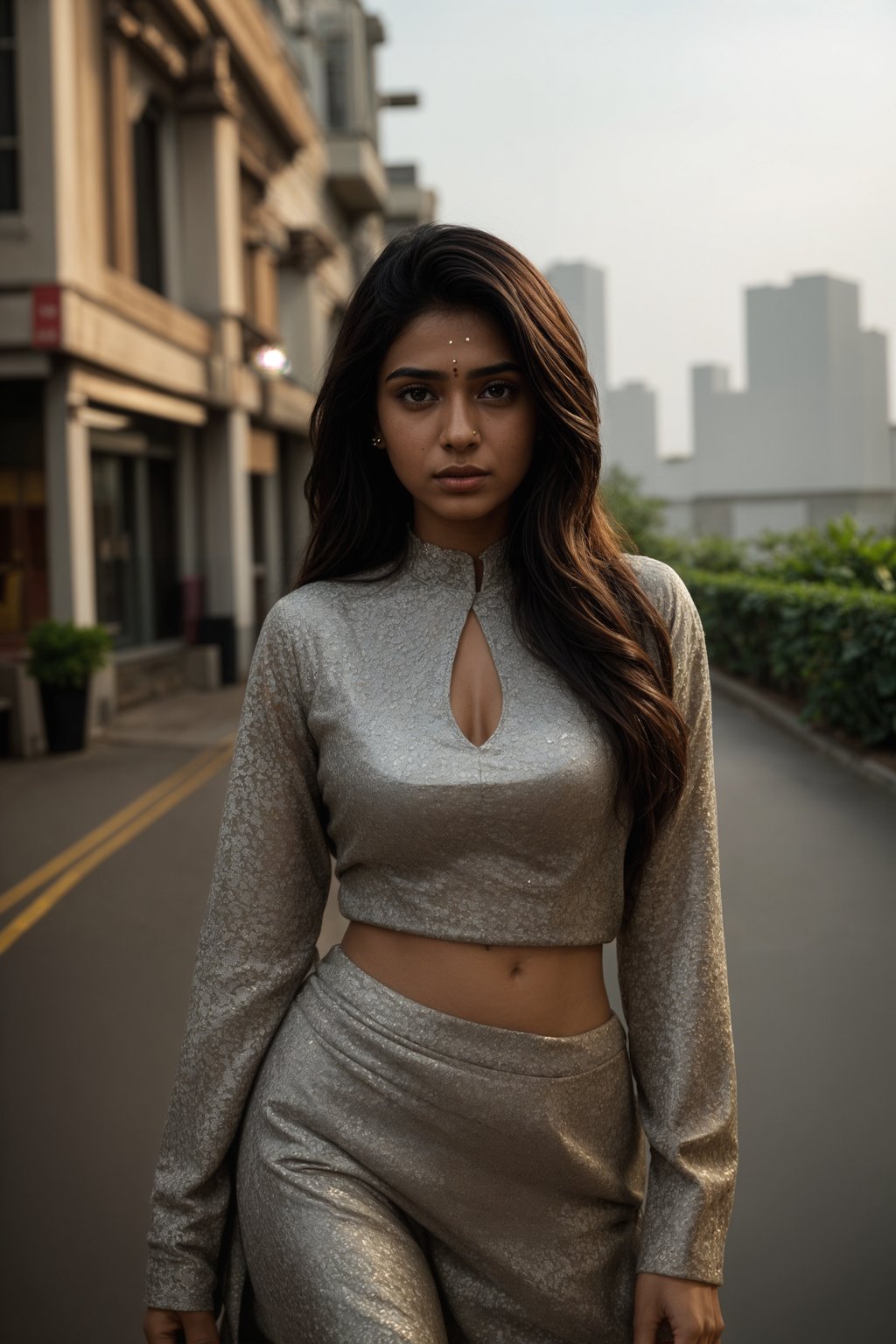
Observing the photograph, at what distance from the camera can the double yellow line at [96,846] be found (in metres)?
6.81

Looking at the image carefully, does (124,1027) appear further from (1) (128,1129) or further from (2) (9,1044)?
(1) (128,1129)

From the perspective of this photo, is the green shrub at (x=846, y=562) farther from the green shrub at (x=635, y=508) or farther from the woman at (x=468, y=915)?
the green shrub at (x=635, y=508)

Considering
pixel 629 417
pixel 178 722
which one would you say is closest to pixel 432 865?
pixel 178 722

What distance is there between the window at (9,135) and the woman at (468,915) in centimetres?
1260

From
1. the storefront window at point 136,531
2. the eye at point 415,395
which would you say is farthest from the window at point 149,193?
the eye at point 415,395

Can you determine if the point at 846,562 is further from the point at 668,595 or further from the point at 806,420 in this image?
the point at 806,420

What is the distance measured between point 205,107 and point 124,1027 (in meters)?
16.0

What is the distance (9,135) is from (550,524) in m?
13.0

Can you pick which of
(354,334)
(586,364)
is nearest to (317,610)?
(354,334)

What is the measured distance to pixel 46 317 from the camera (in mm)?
13016

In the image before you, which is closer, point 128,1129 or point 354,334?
point 354,334

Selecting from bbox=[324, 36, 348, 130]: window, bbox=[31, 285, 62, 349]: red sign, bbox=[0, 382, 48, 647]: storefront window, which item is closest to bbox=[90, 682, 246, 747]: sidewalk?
bbox=[0, 382, 48, 647]: storefront window

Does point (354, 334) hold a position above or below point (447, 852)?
above

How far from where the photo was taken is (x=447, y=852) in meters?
1.86
